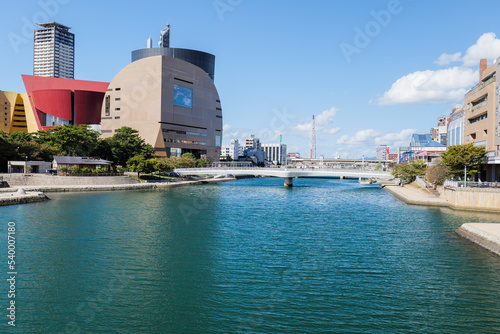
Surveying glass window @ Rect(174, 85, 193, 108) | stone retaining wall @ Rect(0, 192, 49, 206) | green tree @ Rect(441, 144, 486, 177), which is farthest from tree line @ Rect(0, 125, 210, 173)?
green tree @ Rect(441, 144, 486, 177)

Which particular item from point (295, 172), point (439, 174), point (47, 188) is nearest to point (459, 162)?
point (439, 174)

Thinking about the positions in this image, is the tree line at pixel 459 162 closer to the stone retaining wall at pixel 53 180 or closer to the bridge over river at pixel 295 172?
the bridge over river at pixel 295 172

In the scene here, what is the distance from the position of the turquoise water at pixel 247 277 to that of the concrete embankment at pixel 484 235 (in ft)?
2.51

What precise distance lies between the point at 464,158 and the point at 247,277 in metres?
43.0

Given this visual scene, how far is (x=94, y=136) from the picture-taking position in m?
87.4

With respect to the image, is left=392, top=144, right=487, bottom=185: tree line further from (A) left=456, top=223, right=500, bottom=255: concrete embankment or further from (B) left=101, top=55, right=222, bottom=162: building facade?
(B) left=101, top=55, right=222, bottom=162: building facade

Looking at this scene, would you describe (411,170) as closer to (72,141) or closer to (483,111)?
(483,111)

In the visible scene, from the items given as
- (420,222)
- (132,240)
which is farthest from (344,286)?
(420,222)

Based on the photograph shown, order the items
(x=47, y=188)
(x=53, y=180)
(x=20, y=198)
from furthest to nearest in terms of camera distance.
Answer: (x=53, y=180) → (x=47, y=188) → (x=20, y=198)

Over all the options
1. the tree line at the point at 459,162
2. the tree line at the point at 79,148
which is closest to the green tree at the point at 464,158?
the tree line at the point at 459,162

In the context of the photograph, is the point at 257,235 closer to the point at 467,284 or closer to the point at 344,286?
the point at 344,286

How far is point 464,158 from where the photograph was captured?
162ft

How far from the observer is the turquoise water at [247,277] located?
14.4 meters

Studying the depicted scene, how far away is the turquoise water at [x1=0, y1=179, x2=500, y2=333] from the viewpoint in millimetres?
14414
